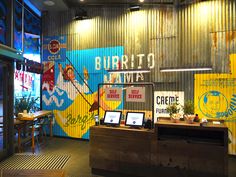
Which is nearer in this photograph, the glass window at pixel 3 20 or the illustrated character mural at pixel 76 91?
the glass window at pixel 3 20

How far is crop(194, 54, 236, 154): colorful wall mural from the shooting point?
17.8 ft

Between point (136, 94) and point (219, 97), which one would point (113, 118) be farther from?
point (219, 97)

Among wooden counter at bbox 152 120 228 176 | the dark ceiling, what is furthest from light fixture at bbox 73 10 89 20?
wooden counter at bbox 152 120 228 176

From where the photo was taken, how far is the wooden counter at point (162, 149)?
3.68 metres

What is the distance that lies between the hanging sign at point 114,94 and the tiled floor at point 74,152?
5.43 ft

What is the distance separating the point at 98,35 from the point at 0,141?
13.8 ft

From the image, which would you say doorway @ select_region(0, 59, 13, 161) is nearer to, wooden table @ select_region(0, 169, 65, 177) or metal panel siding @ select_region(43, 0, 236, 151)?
metal panel siding @ select_region(43, 0, 236, 151)

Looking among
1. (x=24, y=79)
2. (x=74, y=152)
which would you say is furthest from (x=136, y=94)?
(x=24, y=79)

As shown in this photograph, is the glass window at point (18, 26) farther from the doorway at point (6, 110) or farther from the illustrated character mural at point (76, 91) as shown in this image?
the illustrated character mural at point (76, 91)

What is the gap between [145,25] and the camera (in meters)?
6.37

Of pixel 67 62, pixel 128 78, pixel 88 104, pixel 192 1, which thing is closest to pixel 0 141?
pixel 88 104

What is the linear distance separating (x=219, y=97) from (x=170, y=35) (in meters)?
2.17

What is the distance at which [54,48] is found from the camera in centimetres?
758

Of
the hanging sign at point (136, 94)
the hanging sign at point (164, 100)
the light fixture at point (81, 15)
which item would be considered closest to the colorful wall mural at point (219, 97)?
the hanging sign at point (164, 100)
